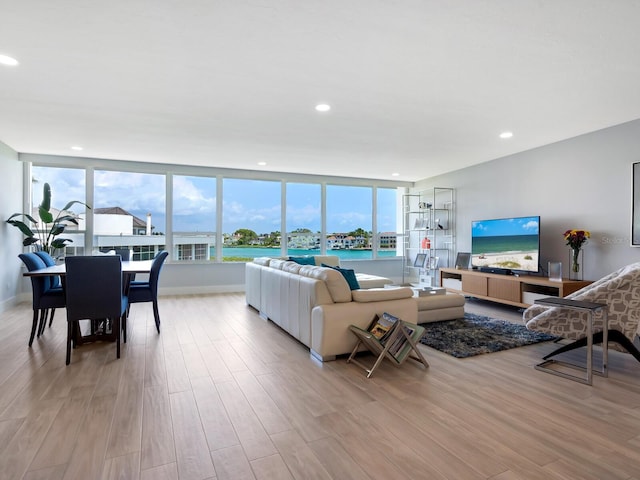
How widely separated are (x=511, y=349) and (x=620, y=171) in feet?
9.06

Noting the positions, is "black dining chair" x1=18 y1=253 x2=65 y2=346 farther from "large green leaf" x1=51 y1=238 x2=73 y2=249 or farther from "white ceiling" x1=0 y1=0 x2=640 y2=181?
"large green leaf" x1=51 y1=238 x2=73 y2=249

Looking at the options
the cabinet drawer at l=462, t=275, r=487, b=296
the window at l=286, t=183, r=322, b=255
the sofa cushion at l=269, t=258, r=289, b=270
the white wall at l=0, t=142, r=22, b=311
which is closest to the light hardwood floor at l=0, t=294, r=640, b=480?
the sofa cushion at l=269, t=258, r=289, b=270

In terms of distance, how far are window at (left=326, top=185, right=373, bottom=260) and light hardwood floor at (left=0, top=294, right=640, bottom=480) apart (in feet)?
16.1

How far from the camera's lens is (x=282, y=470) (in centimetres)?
170

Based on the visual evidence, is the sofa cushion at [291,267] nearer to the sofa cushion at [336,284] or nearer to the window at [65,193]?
the sofa cushion at [336,284]

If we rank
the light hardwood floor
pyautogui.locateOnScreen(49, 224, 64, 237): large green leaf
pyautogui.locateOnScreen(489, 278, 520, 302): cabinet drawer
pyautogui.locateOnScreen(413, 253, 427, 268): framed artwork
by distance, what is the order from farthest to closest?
1. pyautogui.locateOnScreen(413, 253, 427, 268): framed artwork
2. pyautogui.locateOnScreen(49, 224, 64, 237): large green leaf
3. pyautogui.locateOnScreen(489, 278, 520, 302): cabinet drawer
4. the light hardwood floor

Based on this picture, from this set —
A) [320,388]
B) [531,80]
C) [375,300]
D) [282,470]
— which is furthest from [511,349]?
[282,470]

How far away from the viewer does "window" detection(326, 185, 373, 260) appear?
8.19 metres

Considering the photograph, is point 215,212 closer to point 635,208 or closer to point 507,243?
point 507,243

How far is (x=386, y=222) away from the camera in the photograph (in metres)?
8.77

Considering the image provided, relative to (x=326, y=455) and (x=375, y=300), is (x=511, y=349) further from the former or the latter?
(x=326, y=455)

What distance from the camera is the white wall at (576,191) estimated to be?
4.37 meters

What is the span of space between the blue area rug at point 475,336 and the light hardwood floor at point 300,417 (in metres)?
0.18

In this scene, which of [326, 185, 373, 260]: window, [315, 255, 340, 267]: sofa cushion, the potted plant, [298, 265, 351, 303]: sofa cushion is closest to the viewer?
[298, 265, 351, 303]: sofa cushion
